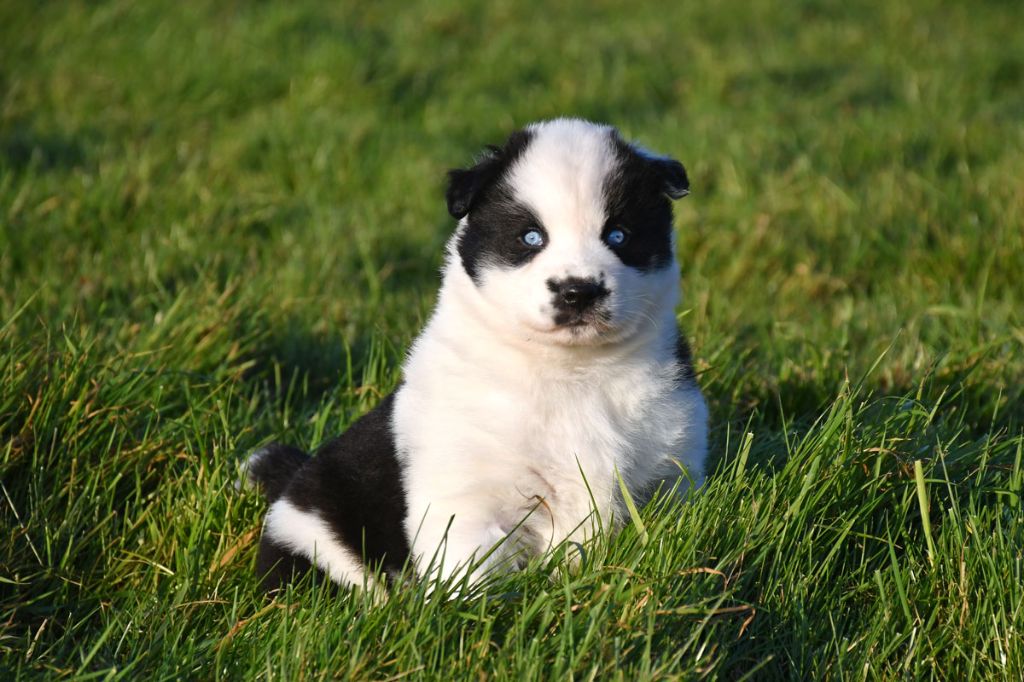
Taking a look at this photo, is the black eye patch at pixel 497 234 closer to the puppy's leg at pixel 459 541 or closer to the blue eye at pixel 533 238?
the blue eye at pixel 533 238

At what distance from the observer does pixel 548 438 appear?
3.11m

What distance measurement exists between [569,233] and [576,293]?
177 millimetres

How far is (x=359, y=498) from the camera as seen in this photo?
3.30 m

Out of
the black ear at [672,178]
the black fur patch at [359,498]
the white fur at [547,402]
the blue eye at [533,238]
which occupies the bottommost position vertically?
the black fur patch at [359,498]

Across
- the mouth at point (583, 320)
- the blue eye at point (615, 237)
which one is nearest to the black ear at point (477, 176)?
the blue eye at point (615, 237)

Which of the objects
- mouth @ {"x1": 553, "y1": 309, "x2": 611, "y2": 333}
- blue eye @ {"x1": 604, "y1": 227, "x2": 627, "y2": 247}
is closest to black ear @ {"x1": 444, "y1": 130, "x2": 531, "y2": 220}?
blue eye @ {"x1": 604, "y1": 227, "x2": 627, "y2": 247}

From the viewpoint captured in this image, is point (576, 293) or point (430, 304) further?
point (430, 304)

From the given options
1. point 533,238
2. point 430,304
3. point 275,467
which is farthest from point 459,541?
point 430,304

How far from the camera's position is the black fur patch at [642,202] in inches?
125

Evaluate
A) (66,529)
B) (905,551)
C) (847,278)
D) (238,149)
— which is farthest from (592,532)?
(238,149)

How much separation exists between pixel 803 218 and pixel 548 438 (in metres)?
3.71

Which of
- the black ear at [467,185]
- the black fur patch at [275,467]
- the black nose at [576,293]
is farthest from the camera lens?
the black fur patch at [275,467]

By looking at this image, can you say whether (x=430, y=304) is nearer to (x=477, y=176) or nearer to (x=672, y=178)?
(x=477, y=176)

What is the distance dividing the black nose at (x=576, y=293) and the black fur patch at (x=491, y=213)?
0.16 m
